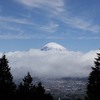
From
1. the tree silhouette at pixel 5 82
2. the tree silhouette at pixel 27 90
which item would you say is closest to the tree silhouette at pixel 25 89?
the tree silhouette at pixel 27 90

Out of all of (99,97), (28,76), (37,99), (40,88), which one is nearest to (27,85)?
(28,76)

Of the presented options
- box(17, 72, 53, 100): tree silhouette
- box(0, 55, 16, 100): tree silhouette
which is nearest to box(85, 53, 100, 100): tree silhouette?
box(0, 55, 16, 100): tree silhouette

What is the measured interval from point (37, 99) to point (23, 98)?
460 inches

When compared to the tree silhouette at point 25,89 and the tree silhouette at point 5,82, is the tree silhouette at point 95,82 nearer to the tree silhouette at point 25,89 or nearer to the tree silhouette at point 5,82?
the tree silhouette at point 5,82

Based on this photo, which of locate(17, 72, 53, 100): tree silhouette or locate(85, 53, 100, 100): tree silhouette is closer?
locate(85, 53, 100, 100): tree silhouette

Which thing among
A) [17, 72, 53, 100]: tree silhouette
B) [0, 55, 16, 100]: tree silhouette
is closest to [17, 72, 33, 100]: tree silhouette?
[17, 72, 53, 100]: tree silhouette

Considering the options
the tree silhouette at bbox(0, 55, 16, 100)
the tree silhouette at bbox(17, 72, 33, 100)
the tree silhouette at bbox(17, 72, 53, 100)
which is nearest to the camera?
the tree silhouette at bbox(0, 55, 16, 100)

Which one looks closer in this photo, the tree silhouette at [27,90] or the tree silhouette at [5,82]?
the tree silhouette at [5,82]

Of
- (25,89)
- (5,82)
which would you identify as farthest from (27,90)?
(5,82)

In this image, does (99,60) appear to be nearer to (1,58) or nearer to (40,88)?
(1,58)

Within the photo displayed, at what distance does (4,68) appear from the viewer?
53469 mm

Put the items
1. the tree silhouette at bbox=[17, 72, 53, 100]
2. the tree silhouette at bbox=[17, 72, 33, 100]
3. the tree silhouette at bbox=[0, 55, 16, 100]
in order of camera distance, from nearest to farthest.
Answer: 1. the tree silhouette at bbox=[0, 55, 16, 100]
2. the tree silhouette at bbox=[17, 72, 33, 100]
3. the tree silhouette at bbox=[17, 72, 53, 100]

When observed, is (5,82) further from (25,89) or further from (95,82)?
(25,89)

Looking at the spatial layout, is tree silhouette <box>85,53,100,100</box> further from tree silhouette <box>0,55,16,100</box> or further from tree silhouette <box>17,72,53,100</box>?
tree silhouette <box>17,72,53,100</box>
